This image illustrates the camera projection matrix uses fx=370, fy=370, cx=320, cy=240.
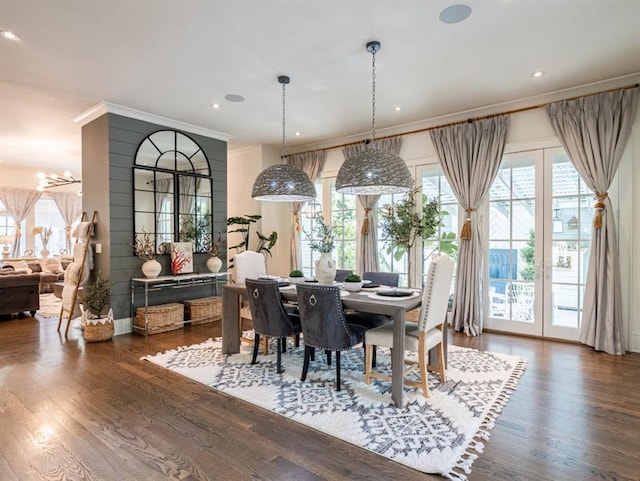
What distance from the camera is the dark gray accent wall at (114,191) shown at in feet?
16.5

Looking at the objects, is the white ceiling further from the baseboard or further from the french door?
the baseboard

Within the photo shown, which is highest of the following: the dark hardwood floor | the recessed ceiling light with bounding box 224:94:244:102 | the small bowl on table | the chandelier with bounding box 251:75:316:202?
the recessed ceiling light with bounding box 224:94:244:102

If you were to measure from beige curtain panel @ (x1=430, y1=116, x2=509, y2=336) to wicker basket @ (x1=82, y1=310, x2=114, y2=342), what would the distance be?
463cm

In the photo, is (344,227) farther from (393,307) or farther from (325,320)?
(393,307)

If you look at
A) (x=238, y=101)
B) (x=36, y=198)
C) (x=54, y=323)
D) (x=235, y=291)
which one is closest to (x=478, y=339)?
(x=235, y=291)

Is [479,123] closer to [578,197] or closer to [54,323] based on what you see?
[578,197]

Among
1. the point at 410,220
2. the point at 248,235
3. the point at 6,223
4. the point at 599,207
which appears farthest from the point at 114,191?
the point at 6,223

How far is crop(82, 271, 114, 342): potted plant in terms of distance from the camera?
465cm

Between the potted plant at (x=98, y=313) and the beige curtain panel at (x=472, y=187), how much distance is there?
15.2ft

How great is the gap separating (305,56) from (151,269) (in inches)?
136

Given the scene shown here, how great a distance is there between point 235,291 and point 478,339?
312cm

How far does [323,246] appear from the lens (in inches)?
254

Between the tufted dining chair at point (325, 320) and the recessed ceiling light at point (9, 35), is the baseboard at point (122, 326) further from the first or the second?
the recessed ceiling light at point (9, 35)

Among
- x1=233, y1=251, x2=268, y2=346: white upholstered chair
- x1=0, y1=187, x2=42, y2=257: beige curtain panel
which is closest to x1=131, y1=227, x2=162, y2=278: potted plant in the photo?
x1=233, y1=251, x2=268, y2=346: white upholstered chair
